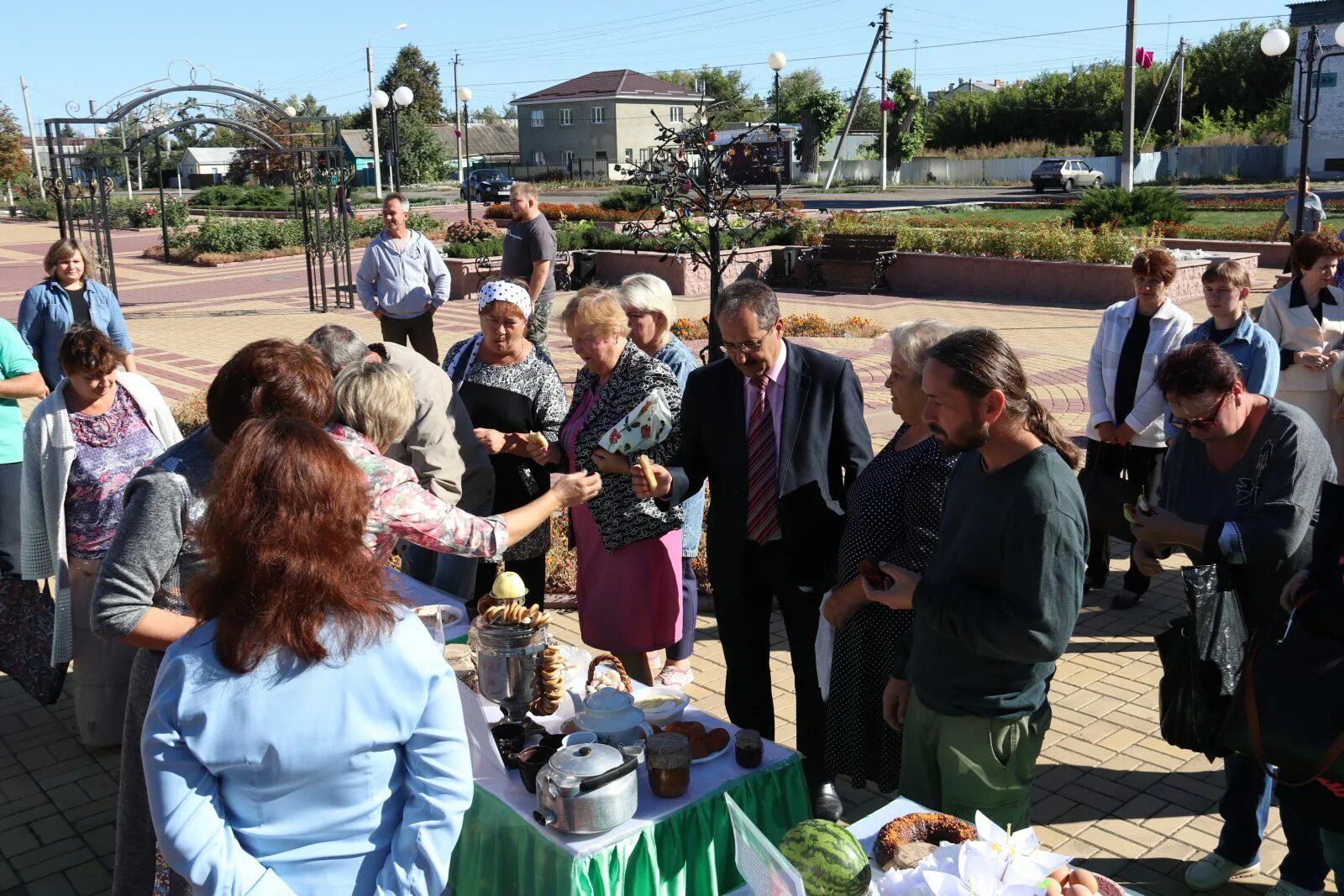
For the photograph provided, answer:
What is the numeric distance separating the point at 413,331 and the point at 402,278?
55 centimetres

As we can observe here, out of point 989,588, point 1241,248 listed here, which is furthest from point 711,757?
point 1241,248

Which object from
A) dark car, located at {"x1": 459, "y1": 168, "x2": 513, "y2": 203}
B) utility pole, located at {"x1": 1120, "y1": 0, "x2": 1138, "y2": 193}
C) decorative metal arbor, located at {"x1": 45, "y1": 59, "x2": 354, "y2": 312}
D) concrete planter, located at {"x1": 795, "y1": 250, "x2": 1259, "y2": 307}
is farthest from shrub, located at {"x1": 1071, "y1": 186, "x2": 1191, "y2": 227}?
dark car, located at {"x1": 459, "y1": 168, "x2": 513, "y2": 203}

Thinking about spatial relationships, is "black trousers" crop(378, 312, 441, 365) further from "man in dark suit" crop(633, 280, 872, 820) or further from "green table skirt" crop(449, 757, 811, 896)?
"green table skirt" crop(449, 757, 811, 896)

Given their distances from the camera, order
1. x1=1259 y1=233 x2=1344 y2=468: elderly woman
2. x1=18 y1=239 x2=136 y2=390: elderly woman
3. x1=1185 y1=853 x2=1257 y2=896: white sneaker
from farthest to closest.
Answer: x1=18 y1=239 x2=136 y2=390: elderly woman < x1=1259 y1=233 x2=1344 y2=468: elderly woman < x1=1185 y1=853 x2=1257 y2=896: white sneaker

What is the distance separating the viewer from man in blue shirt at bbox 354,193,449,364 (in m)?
9.54

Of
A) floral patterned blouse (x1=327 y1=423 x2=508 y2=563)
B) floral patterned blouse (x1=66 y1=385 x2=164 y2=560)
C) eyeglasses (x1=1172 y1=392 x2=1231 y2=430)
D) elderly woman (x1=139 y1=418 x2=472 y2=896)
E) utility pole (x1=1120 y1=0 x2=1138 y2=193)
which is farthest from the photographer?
utility pole (x1=1120 y1=0 x2=1138 y2=193)

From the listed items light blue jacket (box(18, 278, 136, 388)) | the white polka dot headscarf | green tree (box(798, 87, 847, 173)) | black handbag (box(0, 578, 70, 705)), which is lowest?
black handbag (box(0, 578, 70, 705))

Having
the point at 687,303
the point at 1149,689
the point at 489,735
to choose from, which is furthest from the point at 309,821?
the point at 687,303

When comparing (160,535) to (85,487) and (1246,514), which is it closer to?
(85,487)

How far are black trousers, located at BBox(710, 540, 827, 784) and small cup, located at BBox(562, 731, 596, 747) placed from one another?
1.10 meters

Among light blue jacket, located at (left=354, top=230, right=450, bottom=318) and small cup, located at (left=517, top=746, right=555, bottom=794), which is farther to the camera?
light blue jacket, located at (left=354, top=230, right=450, bottom=318)

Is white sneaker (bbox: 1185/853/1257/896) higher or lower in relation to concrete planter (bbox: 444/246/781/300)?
lower

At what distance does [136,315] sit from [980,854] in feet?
58.1

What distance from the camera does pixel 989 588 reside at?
8.55ft
